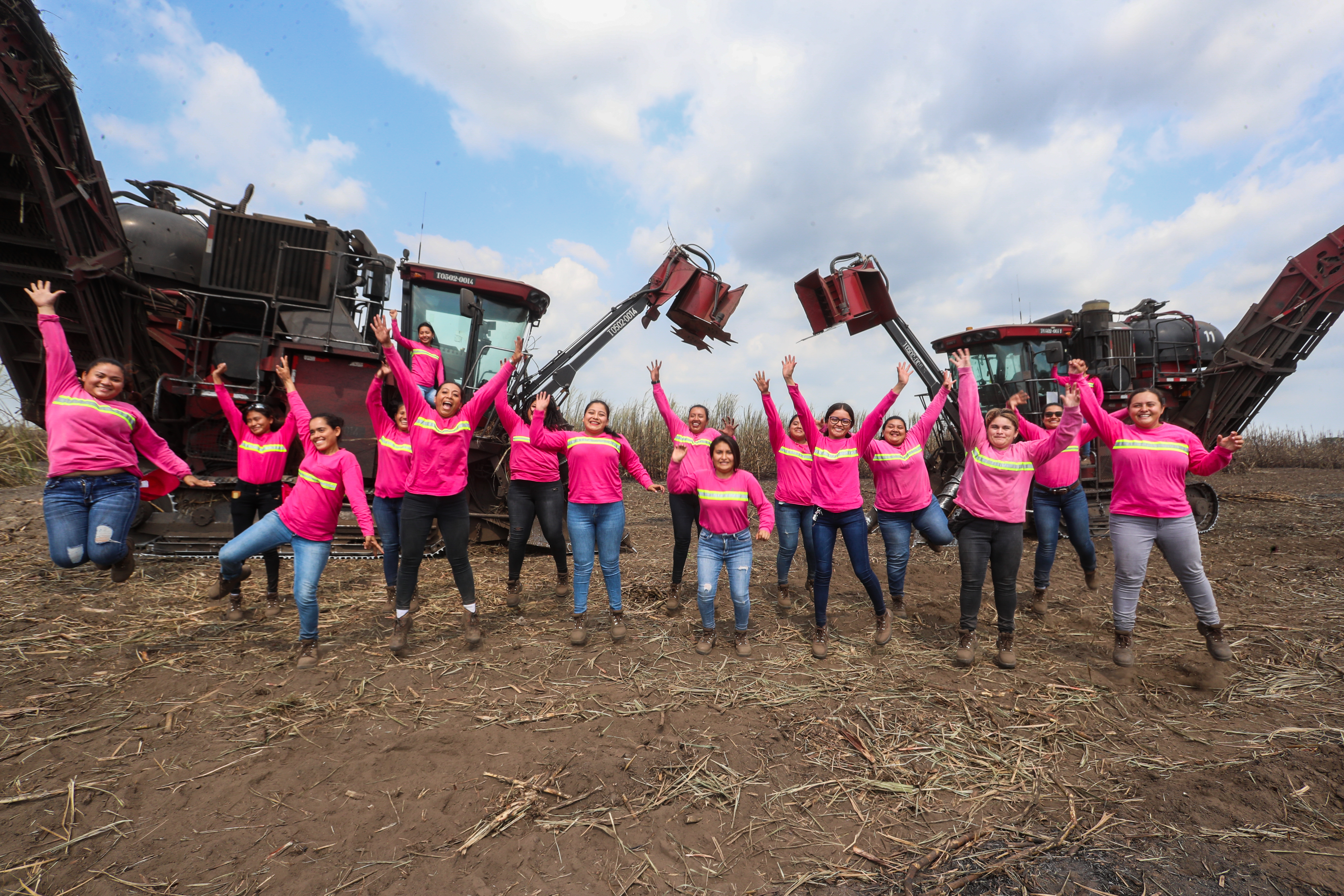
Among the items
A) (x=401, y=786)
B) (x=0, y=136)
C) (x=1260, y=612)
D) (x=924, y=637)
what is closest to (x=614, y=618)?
(x=401, y=786)

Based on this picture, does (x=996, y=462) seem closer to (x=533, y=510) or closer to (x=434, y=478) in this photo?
(x=533, y=510)

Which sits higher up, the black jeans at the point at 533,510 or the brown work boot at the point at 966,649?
the black jeans at the point at 533,510

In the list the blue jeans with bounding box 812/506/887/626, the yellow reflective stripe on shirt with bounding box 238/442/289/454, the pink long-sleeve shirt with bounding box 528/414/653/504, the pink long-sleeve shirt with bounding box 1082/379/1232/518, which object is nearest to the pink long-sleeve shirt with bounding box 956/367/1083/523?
the pink long-sleeve shirt with bounding box 1082/379/1232/518

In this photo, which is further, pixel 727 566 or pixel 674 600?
pixel 674 600

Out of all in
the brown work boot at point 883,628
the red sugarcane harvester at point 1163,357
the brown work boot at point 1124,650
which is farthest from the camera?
the red sugarcane harvester at point 1163,357

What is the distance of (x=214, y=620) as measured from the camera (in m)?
5.65

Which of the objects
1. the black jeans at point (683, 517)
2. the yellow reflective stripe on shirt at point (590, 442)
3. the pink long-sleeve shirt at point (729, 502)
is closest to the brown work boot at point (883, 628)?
the pink long-sleeve shirt at point (729, 502)

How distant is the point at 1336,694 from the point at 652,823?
187 inches

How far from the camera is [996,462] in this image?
4586mm

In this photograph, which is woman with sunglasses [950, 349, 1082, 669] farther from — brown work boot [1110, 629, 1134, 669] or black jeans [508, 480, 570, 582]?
black jeans [508, 480, 570, 582]

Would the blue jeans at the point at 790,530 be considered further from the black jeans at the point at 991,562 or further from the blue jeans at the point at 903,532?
the black jeans at the point at 991,562

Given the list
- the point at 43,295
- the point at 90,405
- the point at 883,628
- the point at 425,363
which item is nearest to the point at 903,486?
the point at 883,628

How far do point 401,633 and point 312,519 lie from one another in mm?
1135

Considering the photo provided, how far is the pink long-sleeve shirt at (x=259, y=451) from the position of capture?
573 centimetres
